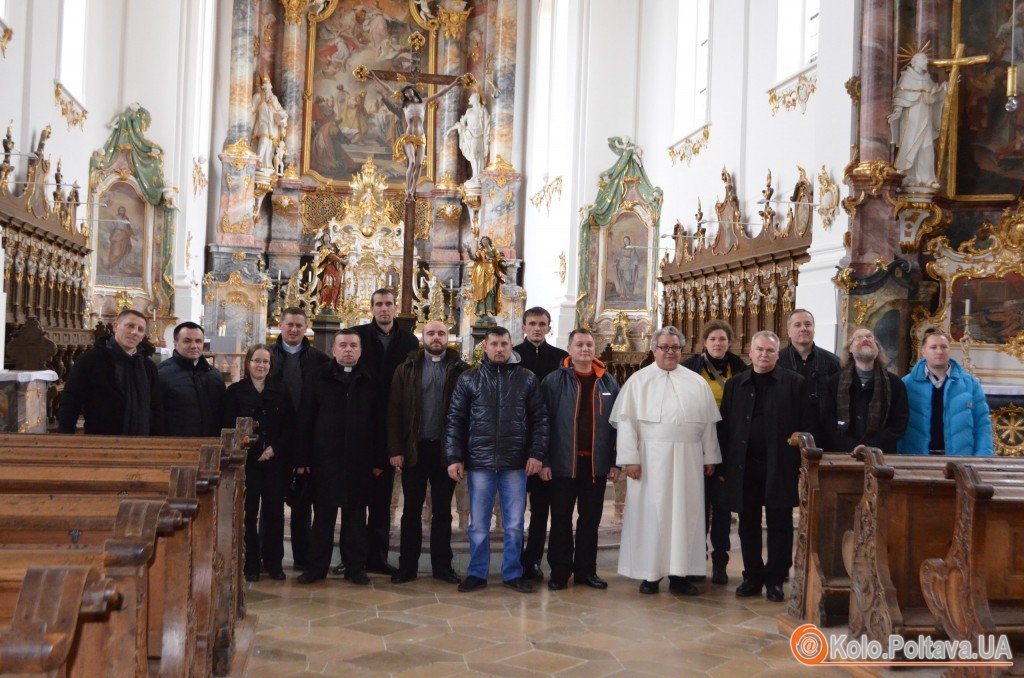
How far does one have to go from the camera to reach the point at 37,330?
27.8 feet

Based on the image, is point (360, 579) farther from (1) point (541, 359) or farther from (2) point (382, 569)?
(1) point (541, 359)

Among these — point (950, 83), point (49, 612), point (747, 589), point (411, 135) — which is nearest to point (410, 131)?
point (411, 135)

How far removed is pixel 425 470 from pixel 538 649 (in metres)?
1.61

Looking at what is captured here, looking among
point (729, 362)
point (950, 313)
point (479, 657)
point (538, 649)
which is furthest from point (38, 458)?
point (950, 313)

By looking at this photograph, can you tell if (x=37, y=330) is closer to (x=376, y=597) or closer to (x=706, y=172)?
(x=376, y=597)

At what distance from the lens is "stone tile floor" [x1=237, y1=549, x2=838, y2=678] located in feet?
13.6

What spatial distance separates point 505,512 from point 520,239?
49.4 feet

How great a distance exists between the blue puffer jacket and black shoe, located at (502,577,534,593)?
2.21 meters

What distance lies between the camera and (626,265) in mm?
17344

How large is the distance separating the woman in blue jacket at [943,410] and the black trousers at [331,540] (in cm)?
310

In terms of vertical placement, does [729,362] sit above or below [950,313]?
below

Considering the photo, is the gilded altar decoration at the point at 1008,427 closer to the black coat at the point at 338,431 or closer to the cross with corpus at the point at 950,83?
the cross with corpus at the point at 950,83

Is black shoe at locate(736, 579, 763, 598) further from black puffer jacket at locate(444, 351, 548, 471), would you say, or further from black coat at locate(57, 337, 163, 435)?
black coat at locate(57, 337, 163, 435)

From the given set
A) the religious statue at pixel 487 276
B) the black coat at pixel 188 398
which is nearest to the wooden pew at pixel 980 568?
the black coat at pixel 188 398
